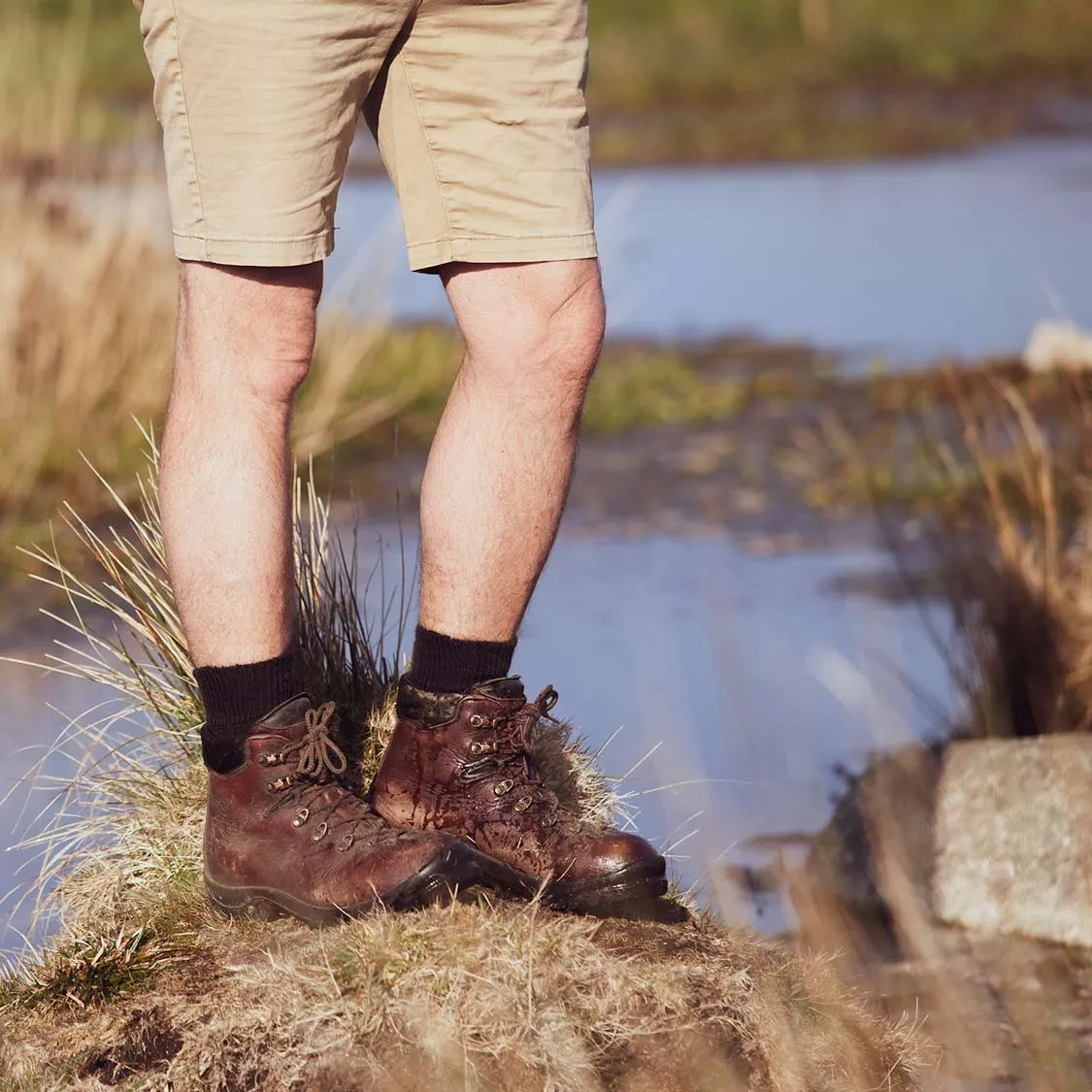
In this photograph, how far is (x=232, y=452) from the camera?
2.71 metres

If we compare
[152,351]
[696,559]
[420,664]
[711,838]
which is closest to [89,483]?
[152,351]

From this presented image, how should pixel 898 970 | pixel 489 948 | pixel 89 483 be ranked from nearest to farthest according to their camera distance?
pixel 489 948, pixel 898 970, pixel 89 483

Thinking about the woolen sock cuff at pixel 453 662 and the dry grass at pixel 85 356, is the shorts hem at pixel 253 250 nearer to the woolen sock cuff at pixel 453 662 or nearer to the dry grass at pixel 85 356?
the woolen sock cuff at pixel 453 662

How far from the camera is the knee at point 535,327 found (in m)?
2.83

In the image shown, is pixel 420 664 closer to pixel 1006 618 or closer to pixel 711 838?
pixel 711 838

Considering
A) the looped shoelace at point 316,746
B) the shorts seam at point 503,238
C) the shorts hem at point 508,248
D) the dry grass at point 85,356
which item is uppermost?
the shorts seam at point 503,238

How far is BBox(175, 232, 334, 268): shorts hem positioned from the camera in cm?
267

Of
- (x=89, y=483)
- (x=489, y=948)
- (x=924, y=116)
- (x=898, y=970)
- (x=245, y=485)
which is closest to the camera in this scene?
(x=489, y=948)

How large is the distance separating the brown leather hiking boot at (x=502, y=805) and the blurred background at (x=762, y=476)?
0.20 metres

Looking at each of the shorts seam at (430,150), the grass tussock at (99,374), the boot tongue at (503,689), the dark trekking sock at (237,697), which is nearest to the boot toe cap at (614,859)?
Answer: the boot tongue at (503,689)

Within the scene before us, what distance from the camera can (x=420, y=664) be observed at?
2885 millimetres

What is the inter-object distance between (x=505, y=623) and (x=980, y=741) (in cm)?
140

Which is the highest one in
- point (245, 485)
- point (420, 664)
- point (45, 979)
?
point (245, 485)

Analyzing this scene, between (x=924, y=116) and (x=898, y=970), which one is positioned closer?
(x=898, y=970)
